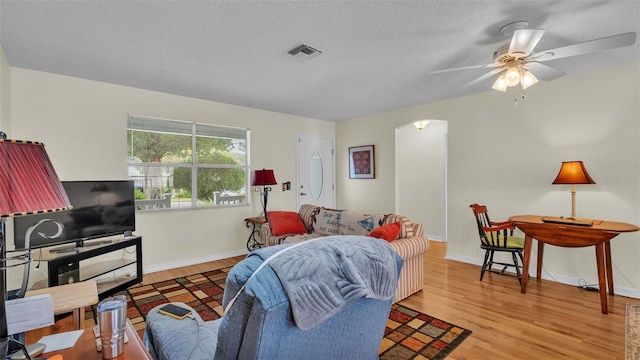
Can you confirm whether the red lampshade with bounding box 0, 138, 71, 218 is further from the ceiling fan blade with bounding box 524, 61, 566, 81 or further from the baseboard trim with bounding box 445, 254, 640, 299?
the baseboard trim with bounding box 445, 254, 640, 299

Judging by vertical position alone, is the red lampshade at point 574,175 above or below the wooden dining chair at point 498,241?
above

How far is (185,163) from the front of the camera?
421 cm

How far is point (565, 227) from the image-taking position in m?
2.80

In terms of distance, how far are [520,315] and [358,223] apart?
1.70m

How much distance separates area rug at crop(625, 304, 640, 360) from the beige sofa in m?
1.54

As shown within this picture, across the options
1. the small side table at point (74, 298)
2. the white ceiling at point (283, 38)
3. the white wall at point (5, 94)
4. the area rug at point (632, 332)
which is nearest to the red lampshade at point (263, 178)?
the white ceiling at point (283, 38)

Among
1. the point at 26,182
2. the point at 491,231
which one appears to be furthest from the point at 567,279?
the point at 26,182

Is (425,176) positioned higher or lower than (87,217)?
higher

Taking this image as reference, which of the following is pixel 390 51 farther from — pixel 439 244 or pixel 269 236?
pixel 439 244

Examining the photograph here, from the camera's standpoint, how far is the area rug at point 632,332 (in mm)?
2066

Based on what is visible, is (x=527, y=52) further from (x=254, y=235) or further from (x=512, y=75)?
(x=254, y=235)

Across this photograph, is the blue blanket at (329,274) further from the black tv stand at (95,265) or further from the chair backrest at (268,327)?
the black tv stand at (95,265)

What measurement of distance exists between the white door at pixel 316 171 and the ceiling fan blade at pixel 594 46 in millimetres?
3873

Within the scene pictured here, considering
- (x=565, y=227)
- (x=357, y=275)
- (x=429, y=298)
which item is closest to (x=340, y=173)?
(x=429, y=298)
